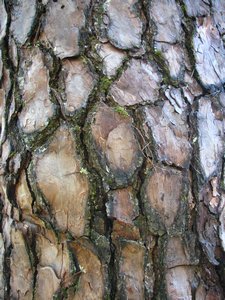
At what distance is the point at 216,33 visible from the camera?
3.87 feet

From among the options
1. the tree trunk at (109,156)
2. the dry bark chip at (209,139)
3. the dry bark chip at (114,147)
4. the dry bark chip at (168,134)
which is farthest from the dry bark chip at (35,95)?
the dry bark chip at (209,139)

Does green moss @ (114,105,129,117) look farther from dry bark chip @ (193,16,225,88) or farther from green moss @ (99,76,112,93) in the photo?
dry bark chip @ (193,16,225,88)

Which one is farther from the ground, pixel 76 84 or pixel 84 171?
pixel 76 84

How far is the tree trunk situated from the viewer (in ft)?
3.29

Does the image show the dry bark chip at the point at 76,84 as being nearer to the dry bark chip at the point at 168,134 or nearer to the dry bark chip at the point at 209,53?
the dry bark chip at the point at 168,134

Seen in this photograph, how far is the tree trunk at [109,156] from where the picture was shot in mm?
1004

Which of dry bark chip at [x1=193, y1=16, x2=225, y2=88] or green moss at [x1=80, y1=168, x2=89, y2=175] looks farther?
dry bark chip at [x1=193, y1=16, x2=225, y2=88]

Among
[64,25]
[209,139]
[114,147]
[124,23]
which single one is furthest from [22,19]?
[209,139]

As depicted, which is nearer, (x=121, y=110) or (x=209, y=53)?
(x=121, y=110)

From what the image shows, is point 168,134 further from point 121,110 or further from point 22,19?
point 22,19

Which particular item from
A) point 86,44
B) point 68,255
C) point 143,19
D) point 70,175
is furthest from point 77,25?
point 68,255

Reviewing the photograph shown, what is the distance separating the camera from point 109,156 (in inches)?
39.5

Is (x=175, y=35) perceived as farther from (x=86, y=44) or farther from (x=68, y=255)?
(x=68, y=255)

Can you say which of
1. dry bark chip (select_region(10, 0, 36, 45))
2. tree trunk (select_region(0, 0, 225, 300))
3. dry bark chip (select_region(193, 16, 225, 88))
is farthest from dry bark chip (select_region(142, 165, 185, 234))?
dry bark chip (select_region(10, 0, 36, 45))
